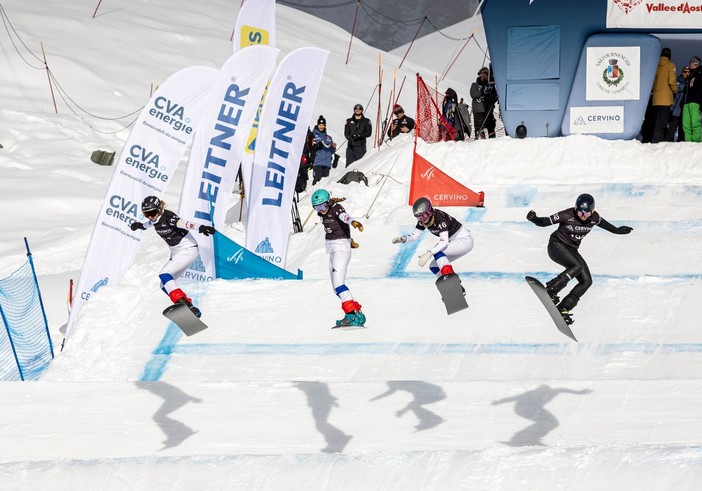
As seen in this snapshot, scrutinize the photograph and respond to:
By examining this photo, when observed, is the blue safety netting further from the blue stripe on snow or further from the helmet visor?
the helmet visor

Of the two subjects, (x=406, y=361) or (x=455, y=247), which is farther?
(x=455, y=247)

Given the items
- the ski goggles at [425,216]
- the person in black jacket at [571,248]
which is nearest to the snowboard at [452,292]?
the ski goggles at [425,216]

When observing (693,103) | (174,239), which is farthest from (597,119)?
(174,239)

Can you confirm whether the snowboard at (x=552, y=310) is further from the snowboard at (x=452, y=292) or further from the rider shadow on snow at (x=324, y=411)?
the rider shadow on snow at (x=324, y=411)

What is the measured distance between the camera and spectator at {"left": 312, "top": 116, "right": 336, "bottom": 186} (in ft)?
60.7

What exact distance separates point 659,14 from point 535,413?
12406 millimetres

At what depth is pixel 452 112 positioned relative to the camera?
65.2 feet

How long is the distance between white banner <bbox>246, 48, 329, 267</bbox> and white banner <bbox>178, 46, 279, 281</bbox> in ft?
0.72

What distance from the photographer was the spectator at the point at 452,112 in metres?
19.6

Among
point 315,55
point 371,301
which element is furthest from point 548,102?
point 371,301

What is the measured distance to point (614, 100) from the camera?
19.1m

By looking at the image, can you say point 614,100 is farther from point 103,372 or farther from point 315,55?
point 103,372

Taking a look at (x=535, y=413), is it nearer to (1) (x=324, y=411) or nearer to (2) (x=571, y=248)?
(1) (x=324, y=411)

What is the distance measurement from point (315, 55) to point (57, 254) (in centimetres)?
683
